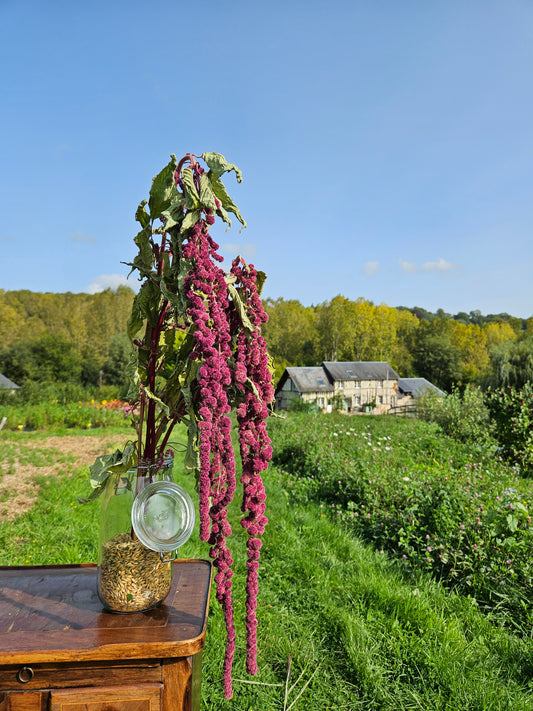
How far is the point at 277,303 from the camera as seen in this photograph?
4850 centimetres

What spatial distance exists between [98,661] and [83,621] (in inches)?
6.4

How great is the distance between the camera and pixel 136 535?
145 cm

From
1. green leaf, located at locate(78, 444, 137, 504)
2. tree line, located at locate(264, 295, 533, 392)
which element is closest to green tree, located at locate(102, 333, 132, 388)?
tree line, located at locate(264, 295, 533, 392)

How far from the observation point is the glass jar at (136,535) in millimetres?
1429

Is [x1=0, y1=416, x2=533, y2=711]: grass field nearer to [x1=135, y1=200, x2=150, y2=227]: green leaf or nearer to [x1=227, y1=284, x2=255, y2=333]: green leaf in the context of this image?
[x1=227, y1=284, x2=255, y2=333]: green leaf

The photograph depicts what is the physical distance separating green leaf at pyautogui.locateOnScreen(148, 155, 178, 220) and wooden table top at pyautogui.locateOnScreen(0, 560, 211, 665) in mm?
1326

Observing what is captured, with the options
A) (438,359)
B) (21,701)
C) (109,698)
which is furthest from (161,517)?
(438,359)

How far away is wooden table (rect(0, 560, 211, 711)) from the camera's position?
129cm

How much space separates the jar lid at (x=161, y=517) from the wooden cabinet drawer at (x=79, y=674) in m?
0.33

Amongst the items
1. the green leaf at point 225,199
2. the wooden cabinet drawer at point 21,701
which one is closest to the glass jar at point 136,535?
the wooden cabinet drawer at point 21,701

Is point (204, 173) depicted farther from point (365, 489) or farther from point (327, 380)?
point (327, 380)

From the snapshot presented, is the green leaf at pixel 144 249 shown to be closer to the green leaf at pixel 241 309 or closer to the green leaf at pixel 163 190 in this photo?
the green leaf at pixel 163 190

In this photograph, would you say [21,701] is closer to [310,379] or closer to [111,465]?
[111,465]

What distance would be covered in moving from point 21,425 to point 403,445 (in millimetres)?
8580
